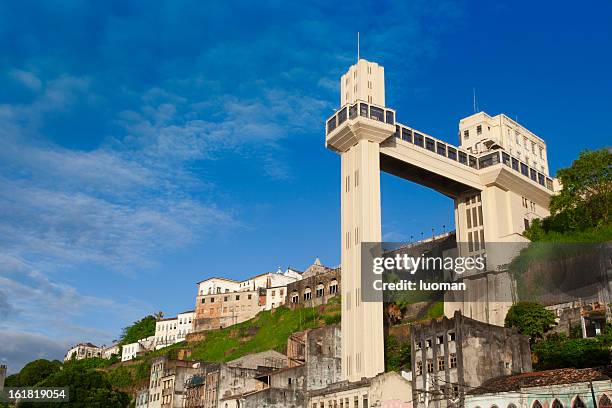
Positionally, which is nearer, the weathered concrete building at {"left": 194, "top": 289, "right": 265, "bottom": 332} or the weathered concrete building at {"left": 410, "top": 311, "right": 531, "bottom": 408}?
the weathered concrete building at {"left": 410, "top": 311, "right": 531, "bottom": 408}

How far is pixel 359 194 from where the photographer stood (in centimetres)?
6644

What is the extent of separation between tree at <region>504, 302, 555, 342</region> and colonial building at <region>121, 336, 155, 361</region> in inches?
3689

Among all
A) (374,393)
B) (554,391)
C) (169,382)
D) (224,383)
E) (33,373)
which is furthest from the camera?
(33,373)

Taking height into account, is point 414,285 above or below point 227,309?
below

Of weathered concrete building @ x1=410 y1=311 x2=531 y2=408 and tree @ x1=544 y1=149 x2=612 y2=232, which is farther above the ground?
tree @ x1=544 y1=149 x2=612 y2=232

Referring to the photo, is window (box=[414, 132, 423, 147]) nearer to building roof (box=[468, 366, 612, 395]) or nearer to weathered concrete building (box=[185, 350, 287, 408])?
weathered concrete building (box=[185, 350, 287, 408])

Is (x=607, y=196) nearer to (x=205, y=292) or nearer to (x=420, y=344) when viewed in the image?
(x=420, y=344)

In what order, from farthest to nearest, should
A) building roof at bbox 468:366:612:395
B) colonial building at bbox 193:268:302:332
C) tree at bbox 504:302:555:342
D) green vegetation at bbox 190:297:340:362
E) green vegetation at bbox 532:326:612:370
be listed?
colonial building at bbox 193:268:302:332 → green vegetation at bbox 190:297:340:362 → tree at bbox 504:302:555:342 → green vegetation at bbox 532:326:612:370 → building roof at bbox 468:366:612:395

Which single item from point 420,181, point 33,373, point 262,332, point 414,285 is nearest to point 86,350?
point 33,373

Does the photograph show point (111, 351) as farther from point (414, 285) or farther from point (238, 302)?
point (414, 285)

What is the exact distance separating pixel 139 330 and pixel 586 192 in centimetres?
10567

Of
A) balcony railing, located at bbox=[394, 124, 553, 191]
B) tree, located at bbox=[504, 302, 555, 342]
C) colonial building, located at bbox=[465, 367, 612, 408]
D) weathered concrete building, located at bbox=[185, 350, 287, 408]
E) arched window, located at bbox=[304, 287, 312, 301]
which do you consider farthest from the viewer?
arched window, located at bbox=[304, 287, 312, 301]

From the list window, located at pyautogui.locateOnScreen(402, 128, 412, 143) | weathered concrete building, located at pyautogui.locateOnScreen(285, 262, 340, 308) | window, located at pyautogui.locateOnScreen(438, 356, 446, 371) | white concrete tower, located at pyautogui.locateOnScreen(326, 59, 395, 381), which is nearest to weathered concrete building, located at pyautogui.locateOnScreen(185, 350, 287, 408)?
white concrete tower, located at pyautogui.locateOnScreen(326, 59, 395, 381)

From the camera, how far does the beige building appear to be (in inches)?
2488
